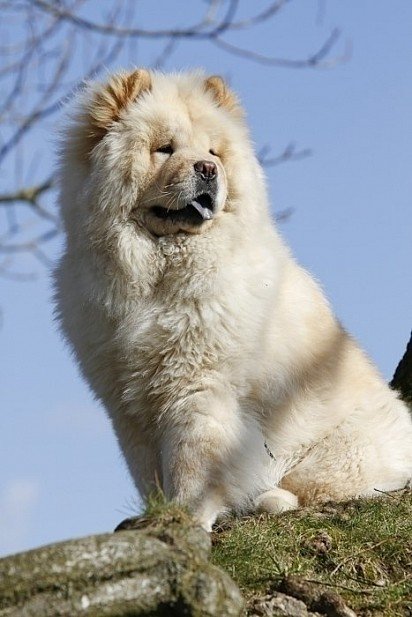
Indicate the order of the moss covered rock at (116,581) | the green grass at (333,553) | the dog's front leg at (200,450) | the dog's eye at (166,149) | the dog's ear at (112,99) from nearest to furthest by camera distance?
1. the moss covered rock at (116,581)
2. the green grass at (333,553)
3. the dog's front leg at (200,450)
4. the dog's eye at (166,149)
5. the dog's ear at (112,99)

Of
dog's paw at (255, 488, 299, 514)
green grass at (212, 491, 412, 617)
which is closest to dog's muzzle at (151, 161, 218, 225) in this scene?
dog's paw at (255, 488, 299, 514)

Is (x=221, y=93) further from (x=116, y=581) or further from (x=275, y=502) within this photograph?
(x=116, y=581)

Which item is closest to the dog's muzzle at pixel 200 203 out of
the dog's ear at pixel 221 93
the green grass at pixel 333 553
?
the dog's ear at pixel 221 93

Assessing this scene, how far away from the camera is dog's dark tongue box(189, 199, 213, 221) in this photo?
16.6 ft

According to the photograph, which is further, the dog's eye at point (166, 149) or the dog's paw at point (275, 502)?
the dog's eye at point (166, 149)

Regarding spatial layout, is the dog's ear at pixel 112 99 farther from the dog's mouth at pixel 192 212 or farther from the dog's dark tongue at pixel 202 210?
the dog's dark tongue at pixel 202 210

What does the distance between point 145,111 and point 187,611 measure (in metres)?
3.25

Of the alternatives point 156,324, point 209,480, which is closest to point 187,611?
point 209,480

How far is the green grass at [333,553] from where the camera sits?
3658 mm

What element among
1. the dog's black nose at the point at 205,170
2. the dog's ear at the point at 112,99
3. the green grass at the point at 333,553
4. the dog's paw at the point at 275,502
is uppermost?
the dog's ear at the point at 112,99

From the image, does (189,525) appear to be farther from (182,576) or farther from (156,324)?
(156,324)

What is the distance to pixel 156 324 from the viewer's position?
4914 millimetres

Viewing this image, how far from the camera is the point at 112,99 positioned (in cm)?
535

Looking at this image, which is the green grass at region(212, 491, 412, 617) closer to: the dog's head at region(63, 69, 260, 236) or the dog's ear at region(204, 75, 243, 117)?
the dog's head at region(63, 69, 260, 236)
